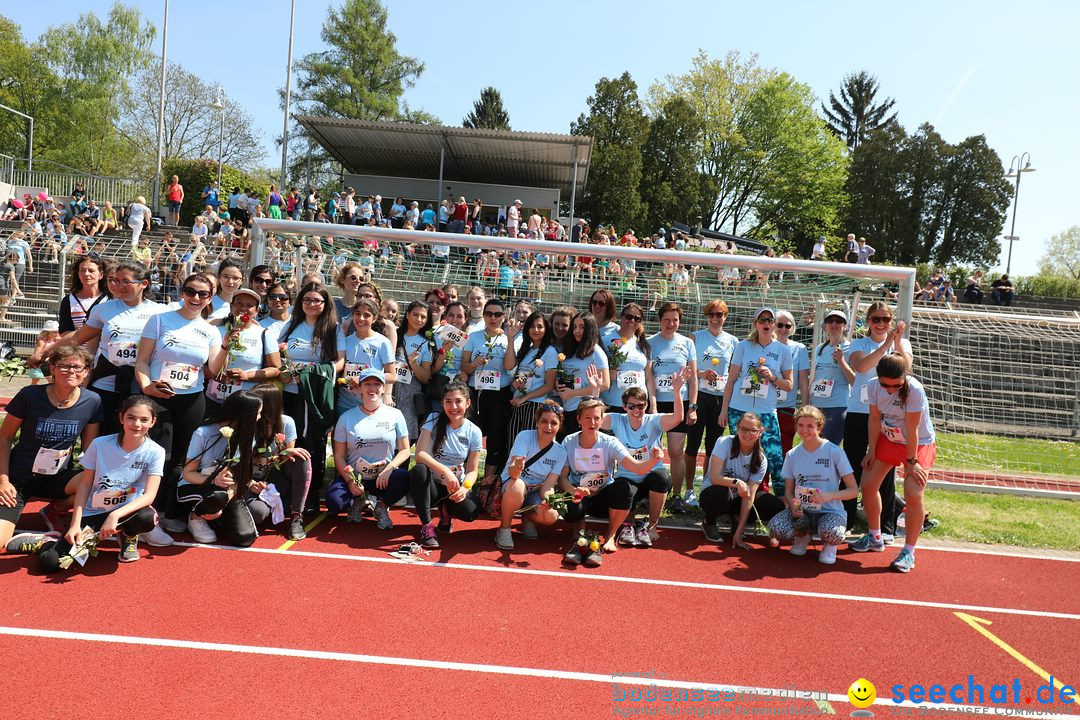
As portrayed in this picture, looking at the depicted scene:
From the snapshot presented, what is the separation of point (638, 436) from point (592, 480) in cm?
60

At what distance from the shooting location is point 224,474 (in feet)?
17.8

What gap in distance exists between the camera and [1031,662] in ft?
14.0

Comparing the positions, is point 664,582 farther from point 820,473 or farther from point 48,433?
point 48,433

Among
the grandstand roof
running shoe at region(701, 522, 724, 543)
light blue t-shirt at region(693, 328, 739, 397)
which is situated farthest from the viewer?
the grandstand roof

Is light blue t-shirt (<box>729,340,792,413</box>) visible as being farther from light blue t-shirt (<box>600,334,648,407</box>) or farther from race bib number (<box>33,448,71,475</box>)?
race bib number (<box>33,448,71,475</box>)

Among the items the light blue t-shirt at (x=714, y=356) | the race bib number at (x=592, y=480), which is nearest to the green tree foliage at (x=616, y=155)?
the light blue t-shirt at (x=714, y=356)

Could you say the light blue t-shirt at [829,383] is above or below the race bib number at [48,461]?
above

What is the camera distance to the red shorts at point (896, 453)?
5.93m

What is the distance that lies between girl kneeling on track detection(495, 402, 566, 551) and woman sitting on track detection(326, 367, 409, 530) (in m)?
0.86

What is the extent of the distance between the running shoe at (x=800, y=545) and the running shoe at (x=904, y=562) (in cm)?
64

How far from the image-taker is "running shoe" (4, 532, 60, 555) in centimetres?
491

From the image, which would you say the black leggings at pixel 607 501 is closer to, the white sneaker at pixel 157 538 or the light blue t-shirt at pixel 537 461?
the light blue t-shirt at pixel 537 461

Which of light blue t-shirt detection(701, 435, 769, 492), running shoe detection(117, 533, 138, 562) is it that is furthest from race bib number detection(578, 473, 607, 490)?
running shoe detection(117, 533, 138, 562)

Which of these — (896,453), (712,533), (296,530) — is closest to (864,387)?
(896,453)
